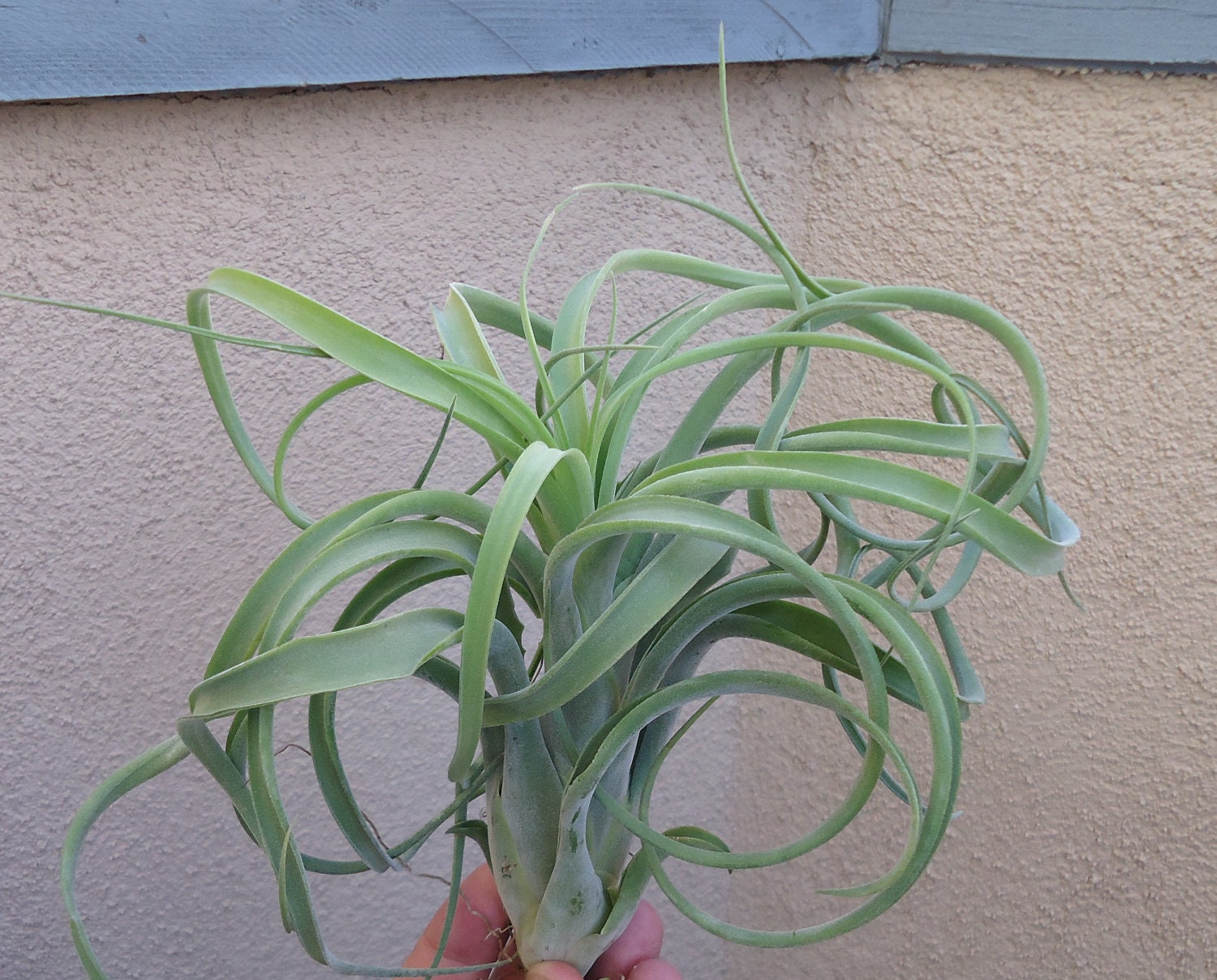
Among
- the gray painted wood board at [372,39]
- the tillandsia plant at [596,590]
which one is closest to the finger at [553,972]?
the tillandsia plant at [596,590]

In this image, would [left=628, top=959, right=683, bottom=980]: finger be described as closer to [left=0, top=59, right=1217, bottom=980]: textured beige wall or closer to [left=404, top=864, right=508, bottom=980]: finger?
[left=404, top=864, right=508, bottom=980]: finger

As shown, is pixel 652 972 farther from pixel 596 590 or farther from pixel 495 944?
pixel 596 590

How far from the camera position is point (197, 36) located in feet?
2.33

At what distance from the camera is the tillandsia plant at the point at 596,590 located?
1.26 feet

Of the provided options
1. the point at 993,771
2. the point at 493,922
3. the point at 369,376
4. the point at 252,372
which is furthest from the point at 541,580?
the point at 993,771

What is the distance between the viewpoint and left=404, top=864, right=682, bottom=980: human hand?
0.58 meters

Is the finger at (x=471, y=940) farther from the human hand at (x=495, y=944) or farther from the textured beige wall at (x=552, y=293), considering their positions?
the textured beige wall at (x=552, y=293)

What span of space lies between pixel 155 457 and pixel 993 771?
78 centimetres

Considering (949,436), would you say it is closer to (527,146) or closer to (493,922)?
(493,922)

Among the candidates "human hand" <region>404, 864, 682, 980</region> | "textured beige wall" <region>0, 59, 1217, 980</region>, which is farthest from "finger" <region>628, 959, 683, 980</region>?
"textured beige wall" <region>0, 59, 1217, 980</region>

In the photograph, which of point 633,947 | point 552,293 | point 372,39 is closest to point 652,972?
point 633,947

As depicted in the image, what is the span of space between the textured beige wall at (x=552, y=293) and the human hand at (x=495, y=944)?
34cm

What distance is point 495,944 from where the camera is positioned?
0.61m

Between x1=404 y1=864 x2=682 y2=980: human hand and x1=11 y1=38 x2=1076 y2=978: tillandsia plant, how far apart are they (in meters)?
0.06
